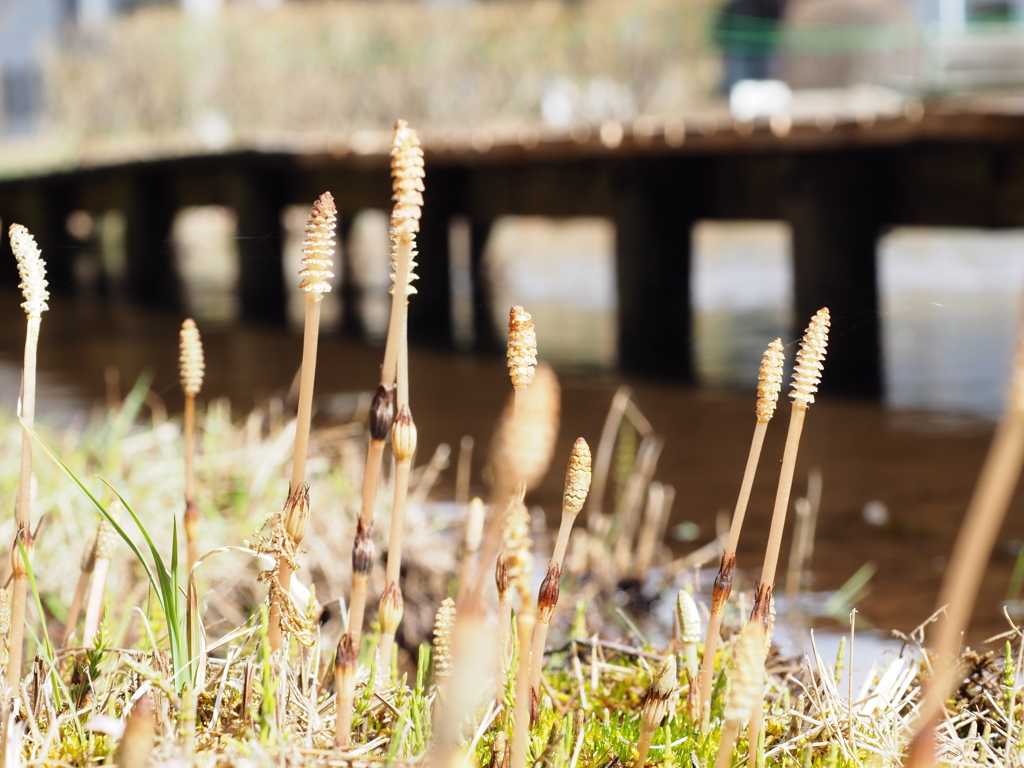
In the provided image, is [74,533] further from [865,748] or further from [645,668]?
[865,748]

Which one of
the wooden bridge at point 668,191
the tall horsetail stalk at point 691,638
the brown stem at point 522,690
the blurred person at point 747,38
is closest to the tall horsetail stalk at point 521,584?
the brown stem at point 522,690

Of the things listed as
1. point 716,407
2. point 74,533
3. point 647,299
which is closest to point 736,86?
point 647,299

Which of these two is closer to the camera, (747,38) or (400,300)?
(400,300)

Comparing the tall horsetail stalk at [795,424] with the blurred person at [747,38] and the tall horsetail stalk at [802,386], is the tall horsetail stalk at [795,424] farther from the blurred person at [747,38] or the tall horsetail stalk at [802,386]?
the blurred person at [747,38]

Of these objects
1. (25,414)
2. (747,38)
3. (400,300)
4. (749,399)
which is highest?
(747,38)

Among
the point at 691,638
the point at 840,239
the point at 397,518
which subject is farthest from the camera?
the point at 840,239

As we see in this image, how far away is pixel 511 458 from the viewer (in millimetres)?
770

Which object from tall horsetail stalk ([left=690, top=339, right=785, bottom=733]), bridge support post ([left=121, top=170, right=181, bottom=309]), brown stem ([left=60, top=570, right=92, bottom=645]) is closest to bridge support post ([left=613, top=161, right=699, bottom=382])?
bridge support post ([left=121, top=170, right=181, bottom=309])

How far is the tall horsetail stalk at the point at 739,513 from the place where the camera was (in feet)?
3.66

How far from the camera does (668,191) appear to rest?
21.0ft

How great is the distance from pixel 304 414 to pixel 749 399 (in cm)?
433

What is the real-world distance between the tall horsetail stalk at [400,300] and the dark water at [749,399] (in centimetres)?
109

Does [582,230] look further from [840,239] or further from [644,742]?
[644,742]

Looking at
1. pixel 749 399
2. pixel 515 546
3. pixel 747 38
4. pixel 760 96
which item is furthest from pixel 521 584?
pixel 747 38
